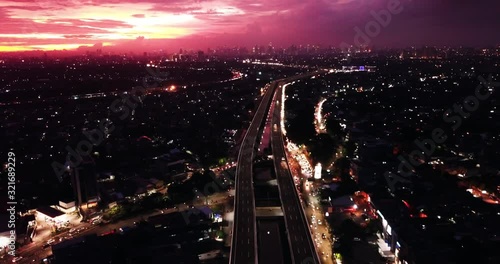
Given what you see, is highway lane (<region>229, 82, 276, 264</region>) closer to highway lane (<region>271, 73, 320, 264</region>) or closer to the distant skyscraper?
highway lane (<region>271, 73, 320, 264</region>)

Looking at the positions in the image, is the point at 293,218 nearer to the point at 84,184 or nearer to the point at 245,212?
the point at 245,212

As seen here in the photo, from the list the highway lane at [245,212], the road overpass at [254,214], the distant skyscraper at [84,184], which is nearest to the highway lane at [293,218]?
the road overpass at [254,214]

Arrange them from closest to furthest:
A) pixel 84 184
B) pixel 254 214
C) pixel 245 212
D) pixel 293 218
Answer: pixel 293 218 < pixel 254 214 < pixel 245 212 < pixel 84 184

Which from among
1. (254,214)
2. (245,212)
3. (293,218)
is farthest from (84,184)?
(293,218)


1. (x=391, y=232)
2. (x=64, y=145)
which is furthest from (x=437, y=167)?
(x=64, y=145)

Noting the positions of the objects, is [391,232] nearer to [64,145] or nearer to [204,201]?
[204,201]
